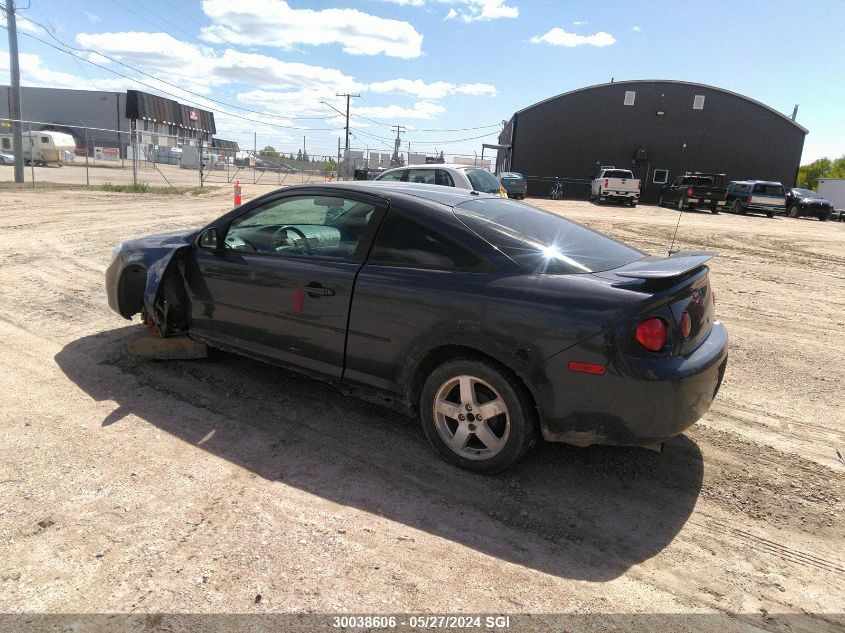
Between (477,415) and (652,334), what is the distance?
40.4 inches

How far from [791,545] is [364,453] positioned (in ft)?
7.53

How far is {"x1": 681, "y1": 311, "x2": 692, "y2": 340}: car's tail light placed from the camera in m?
2.91

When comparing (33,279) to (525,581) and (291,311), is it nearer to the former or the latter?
(291,311)

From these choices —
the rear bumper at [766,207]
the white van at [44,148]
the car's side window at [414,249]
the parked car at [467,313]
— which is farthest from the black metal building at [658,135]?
the car's side window at [414,249]

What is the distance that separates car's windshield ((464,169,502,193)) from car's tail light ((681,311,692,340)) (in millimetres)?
8395

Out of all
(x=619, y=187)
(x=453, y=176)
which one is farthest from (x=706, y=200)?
(x=453, y=176)

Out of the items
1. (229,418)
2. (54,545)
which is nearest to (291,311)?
(229,418)

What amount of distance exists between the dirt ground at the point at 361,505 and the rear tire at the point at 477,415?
15 centimetres

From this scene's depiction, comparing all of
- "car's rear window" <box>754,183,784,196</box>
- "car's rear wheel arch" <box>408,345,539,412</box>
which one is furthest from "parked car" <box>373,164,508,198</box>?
"car's rear window" <box>754,183,784,196</box>

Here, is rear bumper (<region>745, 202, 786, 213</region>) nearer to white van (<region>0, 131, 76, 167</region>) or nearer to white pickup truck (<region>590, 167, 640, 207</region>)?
white pickup truck (<region>590, 167, 640, 207</region>)

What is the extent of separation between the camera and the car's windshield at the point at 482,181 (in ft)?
36.9

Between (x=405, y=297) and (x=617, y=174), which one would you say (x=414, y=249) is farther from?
(x=617, y=174)

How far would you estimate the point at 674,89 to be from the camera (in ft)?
131

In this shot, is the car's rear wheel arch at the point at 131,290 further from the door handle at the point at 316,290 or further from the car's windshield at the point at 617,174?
the car's windshield at the point at 617,174
